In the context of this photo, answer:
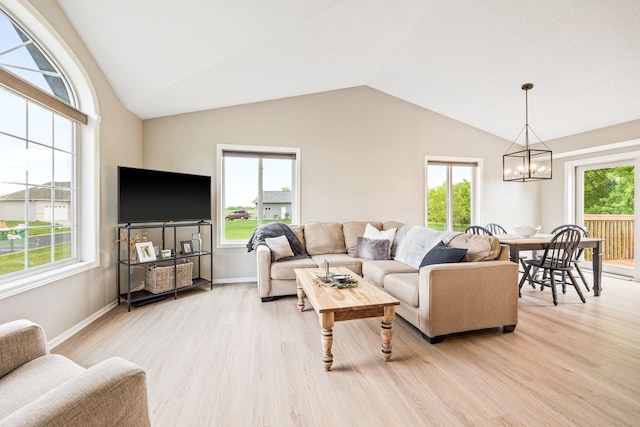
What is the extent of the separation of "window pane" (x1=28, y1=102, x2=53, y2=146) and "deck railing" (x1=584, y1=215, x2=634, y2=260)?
7.64 m

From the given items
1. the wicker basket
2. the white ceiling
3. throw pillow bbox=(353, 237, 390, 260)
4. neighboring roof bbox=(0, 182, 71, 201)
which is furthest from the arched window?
throw pillow bbox=(353, 237, 390, 260)

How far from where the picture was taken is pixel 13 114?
6.79ft

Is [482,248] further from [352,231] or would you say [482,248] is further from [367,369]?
[352,231]

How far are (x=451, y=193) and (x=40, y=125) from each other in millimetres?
5682

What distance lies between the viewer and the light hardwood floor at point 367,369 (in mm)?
1567

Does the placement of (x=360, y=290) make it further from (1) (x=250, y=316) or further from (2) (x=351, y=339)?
(1) (x=250, y=316)

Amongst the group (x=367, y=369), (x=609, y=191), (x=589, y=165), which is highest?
(x=589, y=165)

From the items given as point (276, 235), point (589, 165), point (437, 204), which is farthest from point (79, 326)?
point (589, 165)

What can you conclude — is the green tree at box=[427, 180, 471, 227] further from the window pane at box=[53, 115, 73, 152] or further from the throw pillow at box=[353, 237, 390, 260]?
the window pane at box=[53, 115, 73, 152]

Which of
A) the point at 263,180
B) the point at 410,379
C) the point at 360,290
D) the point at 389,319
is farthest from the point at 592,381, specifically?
the point at 263,180

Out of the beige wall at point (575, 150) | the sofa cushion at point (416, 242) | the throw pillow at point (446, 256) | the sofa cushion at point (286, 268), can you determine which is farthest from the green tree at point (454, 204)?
the sofa cushion at point (286, 268)

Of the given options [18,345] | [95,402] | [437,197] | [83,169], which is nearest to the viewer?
[95,402]

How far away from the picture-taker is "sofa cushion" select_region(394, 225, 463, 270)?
3.24 meters

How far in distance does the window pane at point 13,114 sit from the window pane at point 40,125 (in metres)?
0.06
